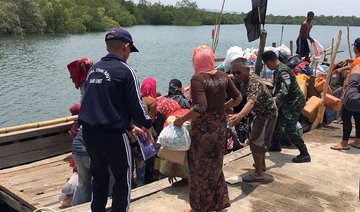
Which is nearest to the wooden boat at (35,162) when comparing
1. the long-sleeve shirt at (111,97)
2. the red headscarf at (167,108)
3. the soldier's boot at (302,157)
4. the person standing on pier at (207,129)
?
the red headscarf at (167,108)

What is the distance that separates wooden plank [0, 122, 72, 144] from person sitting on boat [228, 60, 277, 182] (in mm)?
2834

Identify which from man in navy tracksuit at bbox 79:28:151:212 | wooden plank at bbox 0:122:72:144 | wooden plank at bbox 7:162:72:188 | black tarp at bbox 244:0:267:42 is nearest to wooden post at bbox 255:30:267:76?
black tarp at bbox 244:0:267:42

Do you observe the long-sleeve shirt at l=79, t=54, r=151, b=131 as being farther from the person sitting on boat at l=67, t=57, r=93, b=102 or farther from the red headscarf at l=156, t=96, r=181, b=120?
the person sitting on boat at l=67, t=57, r=93, b=102

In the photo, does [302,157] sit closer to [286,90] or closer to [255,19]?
[286,90]

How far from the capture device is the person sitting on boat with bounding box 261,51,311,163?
5129 millimetres

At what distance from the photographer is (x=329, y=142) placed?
6.64 meters

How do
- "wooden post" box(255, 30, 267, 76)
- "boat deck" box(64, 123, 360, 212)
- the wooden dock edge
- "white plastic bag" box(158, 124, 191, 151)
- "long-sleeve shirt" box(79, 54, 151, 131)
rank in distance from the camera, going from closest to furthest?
"long-sleeve shirt" box(79, 54, 151, 131) → "white plastic bag" box(158, 124, 191, 151) → the wooden dock edge → "boat deck" box(64, 123, 360, 212) → "wooden post" box(255, 30, 267, 76)

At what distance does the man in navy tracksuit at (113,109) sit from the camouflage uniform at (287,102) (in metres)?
2.48

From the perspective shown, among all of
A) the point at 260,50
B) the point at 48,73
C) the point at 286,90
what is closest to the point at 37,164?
the point at 286,90

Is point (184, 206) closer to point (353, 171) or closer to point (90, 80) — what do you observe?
point (90, 80)

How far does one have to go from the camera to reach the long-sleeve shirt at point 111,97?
120 inches

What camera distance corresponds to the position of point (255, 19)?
773cm

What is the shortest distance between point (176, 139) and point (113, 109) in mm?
863

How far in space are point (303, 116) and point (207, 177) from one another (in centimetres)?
418
